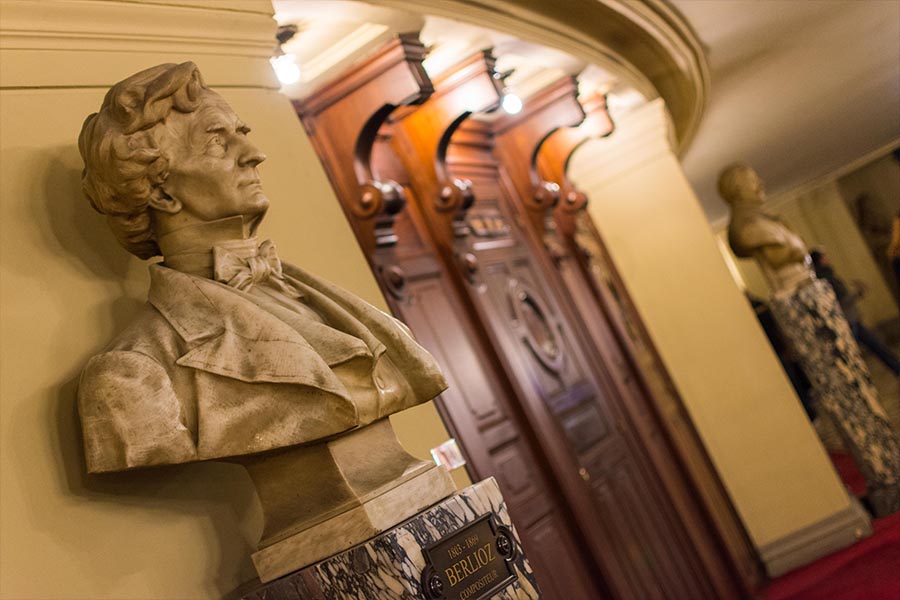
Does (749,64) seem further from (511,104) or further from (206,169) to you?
(206,169)

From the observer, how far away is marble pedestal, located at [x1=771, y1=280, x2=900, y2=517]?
22.7ft

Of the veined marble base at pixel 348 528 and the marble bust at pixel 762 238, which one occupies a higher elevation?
the marble bust at pixel 762 238

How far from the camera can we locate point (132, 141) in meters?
2.12

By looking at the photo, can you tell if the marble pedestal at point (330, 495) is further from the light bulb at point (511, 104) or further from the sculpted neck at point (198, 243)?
the light bulb at point (511, 104)

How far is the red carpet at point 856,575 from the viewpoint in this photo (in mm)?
5410

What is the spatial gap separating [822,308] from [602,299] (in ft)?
4.90

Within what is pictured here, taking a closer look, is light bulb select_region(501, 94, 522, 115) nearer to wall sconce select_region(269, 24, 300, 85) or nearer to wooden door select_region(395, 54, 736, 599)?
wooden door select_region(395, 54, 736, 599)

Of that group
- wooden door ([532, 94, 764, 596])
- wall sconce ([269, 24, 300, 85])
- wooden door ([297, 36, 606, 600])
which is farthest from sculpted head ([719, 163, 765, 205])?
wall sconce ([269, 24, 300, 85])

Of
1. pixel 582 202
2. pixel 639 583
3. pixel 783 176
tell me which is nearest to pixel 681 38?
pixel 582 202

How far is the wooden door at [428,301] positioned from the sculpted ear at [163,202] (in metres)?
1.87

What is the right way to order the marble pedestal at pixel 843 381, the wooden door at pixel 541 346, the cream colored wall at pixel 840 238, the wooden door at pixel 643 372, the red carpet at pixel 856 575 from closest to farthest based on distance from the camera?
the wooden door at pixel 541 346
the red carpet at pixel 856 575
the wooden door at pixel 643 372
the marble pedestal at pixel 843 381
the cream colored wall at pixel 840 238

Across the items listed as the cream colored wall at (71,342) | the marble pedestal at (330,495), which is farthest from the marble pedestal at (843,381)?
the marble pedestal at (330,495)

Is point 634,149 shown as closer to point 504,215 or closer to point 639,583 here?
point 504,215

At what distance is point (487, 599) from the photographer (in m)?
2.22
